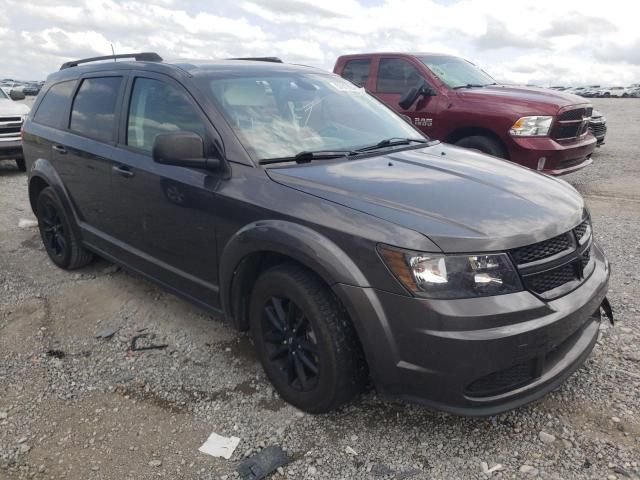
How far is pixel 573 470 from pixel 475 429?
0.46 metres

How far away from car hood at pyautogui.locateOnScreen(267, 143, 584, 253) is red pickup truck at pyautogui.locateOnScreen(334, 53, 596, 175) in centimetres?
358

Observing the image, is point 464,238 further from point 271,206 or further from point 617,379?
point 617,379

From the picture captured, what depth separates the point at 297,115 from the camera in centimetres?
326

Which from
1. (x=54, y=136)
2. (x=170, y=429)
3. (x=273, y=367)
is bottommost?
(x=170, y=429)

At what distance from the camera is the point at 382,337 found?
2.28 m

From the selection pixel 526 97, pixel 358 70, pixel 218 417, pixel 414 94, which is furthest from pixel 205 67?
pixel 358 70

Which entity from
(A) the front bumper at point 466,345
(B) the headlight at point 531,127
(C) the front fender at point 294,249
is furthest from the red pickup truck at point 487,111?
(C) the front fender at point 294,249

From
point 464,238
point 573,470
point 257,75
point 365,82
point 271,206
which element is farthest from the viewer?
point 365,82

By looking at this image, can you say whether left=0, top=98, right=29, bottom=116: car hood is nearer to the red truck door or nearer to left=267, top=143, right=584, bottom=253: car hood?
the red truck door

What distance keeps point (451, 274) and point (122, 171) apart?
2.39 metres

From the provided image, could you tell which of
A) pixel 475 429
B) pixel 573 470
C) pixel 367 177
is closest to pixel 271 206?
pixel 367 177

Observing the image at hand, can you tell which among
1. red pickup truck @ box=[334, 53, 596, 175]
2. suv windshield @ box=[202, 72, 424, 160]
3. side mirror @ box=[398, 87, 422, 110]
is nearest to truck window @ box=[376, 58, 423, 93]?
red pickup truck @ box=[334, 53, 596, 175]

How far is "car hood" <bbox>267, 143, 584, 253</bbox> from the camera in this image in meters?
2.24

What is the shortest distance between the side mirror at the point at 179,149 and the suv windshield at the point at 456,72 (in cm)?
526
